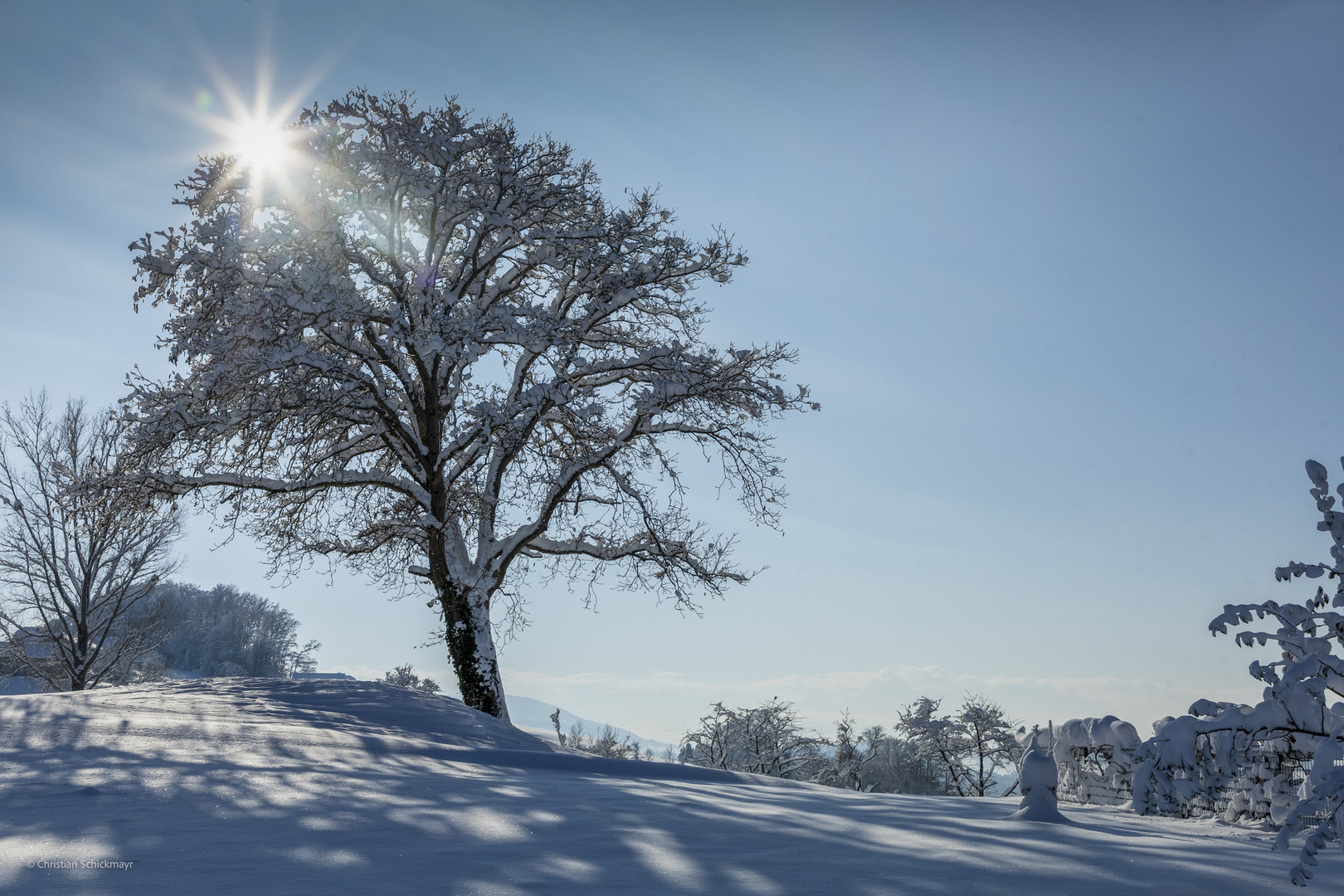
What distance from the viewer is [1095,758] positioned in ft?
30.7

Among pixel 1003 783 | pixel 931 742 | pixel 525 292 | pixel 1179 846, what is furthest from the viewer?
pixel 1003 783

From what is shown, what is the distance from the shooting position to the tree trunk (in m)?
15.0

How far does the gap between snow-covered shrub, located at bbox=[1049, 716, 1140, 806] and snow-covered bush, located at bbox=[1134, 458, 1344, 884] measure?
0.94 m

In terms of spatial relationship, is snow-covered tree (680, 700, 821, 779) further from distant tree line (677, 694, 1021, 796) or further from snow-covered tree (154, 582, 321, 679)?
snow-covered tree (154, 582, 321, 679)

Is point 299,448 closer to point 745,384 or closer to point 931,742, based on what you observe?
point 745,384

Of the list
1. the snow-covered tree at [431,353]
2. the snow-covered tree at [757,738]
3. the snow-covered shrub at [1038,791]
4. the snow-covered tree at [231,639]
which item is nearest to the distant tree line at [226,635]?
the snow-covered tree at [231,639]

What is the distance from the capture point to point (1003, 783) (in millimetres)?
30797

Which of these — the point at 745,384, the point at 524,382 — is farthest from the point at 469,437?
the point at 745,384

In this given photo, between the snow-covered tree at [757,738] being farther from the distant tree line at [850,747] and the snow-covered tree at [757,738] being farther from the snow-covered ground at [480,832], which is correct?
the snow-covered ground at [480,832]

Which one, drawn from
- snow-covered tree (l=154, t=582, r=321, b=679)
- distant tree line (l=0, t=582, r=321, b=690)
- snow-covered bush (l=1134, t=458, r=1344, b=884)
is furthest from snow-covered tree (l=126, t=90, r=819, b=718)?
snow-covered tree (l=154, t=582, r=321, b=679)

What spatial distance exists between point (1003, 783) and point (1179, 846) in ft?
93.2

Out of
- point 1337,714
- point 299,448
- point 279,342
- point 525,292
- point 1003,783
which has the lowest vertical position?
point 1003,783

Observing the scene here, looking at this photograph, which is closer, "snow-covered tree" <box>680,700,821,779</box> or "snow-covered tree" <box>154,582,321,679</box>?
"snow-covered tree" <box>680,700,821,779</box>

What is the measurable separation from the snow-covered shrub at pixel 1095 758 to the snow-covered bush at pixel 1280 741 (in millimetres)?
936
